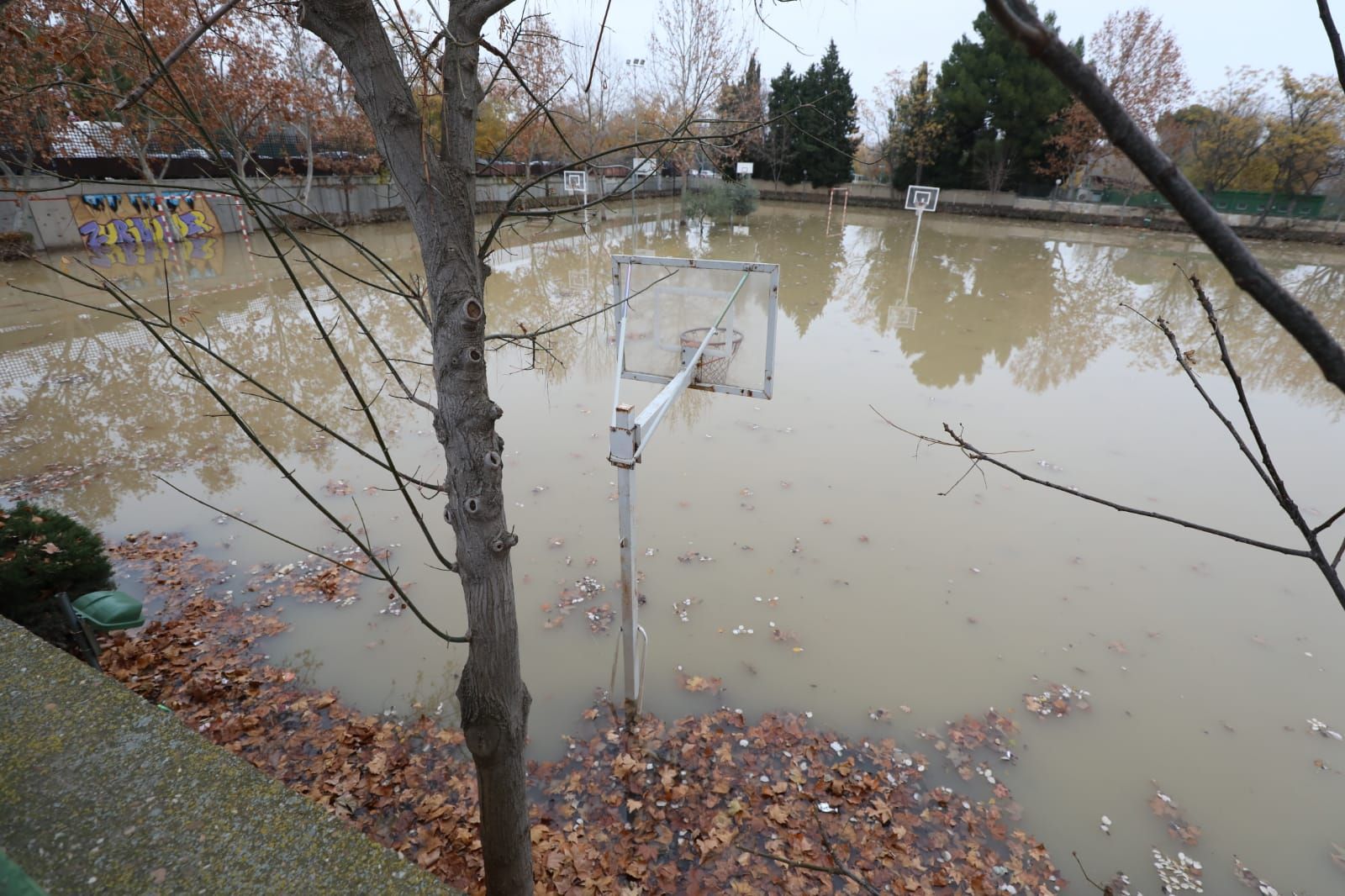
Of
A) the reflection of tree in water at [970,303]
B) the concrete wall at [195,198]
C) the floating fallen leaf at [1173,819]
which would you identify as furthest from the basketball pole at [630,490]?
the reflection of tree in water at [970,303]

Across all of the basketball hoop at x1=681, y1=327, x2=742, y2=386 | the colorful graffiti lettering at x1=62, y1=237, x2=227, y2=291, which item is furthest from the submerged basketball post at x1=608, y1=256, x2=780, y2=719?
the colorful graffiti lettering at x1=62, y1=237, x2=227, y2=291

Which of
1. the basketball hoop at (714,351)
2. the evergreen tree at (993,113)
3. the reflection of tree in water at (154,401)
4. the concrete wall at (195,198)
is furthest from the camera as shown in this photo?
the evergreen tree at (993,113)

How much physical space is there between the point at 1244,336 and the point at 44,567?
18297 mm

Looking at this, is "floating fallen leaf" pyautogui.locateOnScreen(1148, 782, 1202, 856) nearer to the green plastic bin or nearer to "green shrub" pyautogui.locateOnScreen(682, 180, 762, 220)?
the green plastic bin

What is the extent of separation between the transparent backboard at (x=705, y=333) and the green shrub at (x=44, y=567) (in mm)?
4106

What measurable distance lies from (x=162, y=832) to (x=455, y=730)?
207 cm

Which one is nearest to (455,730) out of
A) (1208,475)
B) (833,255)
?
(1208,475)

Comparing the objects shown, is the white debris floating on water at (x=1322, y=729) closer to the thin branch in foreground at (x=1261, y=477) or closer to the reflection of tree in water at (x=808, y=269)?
the thin branch in foreground at (x=1261, y=477)

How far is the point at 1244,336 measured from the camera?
1325 cm

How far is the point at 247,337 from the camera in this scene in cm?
1209

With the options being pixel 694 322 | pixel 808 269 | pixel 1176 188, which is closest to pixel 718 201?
pixel 808 269

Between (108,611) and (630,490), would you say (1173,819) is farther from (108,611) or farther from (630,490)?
(108,611)

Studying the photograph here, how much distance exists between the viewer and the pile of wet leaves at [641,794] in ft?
11.3

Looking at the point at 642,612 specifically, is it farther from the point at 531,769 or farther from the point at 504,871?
the point at 504,871
